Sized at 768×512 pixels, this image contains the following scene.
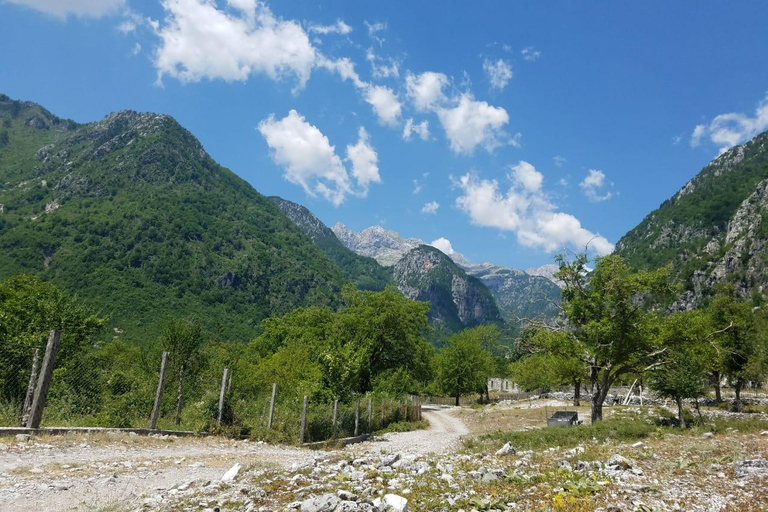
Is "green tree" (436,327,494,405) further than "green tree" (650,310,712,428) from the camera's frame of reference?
Yes

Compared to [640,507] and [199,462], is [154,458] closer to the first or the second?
[199,462]

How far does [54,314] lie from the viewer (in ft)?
75.0

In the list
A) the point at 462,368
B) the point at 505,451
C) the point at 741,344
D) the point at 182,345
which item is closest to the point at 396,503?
the point at 505,451

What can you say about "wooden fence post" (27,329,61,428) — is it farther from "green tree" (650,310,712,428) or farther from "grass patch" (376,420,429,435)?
"green tree" (650,310,712,428)

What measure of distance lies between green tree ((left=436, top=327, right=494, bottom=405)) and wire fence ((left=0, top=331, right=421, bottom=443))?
4980 centimetres

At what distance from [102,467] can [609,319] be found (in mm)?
23261

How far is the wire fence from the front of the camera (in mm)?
13264

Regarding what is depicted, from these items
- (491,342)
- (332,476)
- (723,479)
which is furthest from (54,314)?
(491,342)

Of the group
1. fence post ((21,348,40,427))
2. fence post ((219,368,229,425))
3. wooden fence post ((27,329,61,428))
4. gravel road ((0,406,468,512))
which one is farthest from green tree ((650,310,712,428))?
fence post ((21,348,40,427))

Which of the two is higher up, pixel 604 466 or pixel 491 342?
pixel 491 342

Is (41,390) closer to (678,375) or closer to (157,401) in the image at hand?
(157,401)

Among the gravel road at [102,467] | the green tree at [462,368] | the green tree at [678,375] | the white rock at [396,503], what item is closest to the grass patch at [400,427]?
the gravel road at [102,467]

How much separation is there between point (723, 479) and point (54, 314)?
91.2 ft

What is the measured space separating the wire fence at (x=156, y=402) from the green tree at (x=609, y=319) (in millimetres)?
13044
